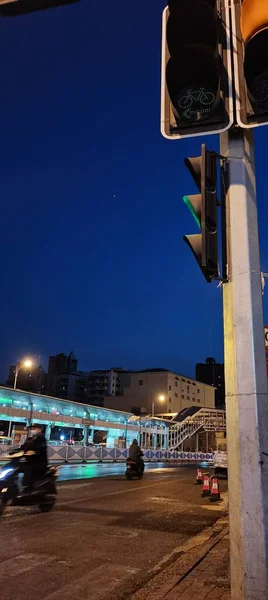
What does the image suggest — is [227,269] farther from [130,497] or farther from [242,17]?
[130,497]

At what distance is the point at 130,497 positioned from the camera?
1461cm

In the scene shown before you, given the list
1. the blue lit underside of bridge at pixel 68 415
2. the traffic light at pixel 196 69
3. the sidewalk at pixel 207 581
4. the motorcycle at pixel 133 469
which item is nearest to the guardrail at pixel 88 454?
the blue lit underside of bridge at pixel 68 415

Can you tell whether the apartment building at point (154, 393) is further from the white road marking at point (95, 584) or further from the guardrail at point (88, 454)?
the white road marking at point (95, 584)

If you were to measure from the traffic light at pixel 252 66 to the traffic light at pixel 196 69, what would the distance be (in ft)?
0.28

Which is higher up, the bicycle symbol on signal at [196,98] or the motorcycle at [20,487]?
the bicycle symbol on signal at [196,98]

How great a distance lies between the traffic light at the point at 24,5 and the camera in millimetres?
3260

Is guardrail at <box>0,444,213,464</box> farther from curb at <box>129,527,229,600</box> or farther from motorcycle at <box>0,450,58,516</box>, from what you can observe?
curb at <box>129,527,229,600</box>

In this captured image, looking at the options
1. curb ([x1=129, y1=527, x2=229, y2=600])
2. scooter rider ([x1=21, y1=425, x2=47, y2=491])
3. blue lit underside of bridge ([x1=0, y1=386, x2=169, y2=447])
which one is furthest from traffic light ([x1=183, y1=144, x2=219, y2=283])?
blue lit underside of bridge ([x1=0, y1=386, x2=169, y2=447])

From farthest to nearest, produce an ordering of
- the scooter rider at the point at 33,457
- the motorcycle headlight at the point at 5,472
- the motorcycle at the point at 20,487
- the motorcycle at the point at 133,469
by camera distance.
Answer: the motorcycle at the point at 133,469 → the scooter rider at the point at 33,457 → the motorcycle headlight at the point at 5,472 → the motorcycle at the point at 20,487

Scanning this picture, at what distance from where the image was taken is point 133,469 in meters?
21.5

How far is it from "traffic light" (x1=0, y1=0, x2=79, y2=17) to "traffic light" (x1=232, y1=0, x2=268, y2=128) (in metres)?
1.21

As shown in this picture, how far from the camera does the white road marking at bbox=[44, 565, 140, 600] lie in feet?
17.4

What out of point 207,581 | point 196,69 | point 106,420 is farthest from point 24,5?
point 106,420

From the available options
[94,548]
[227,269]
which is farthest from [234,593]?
[94,548]
